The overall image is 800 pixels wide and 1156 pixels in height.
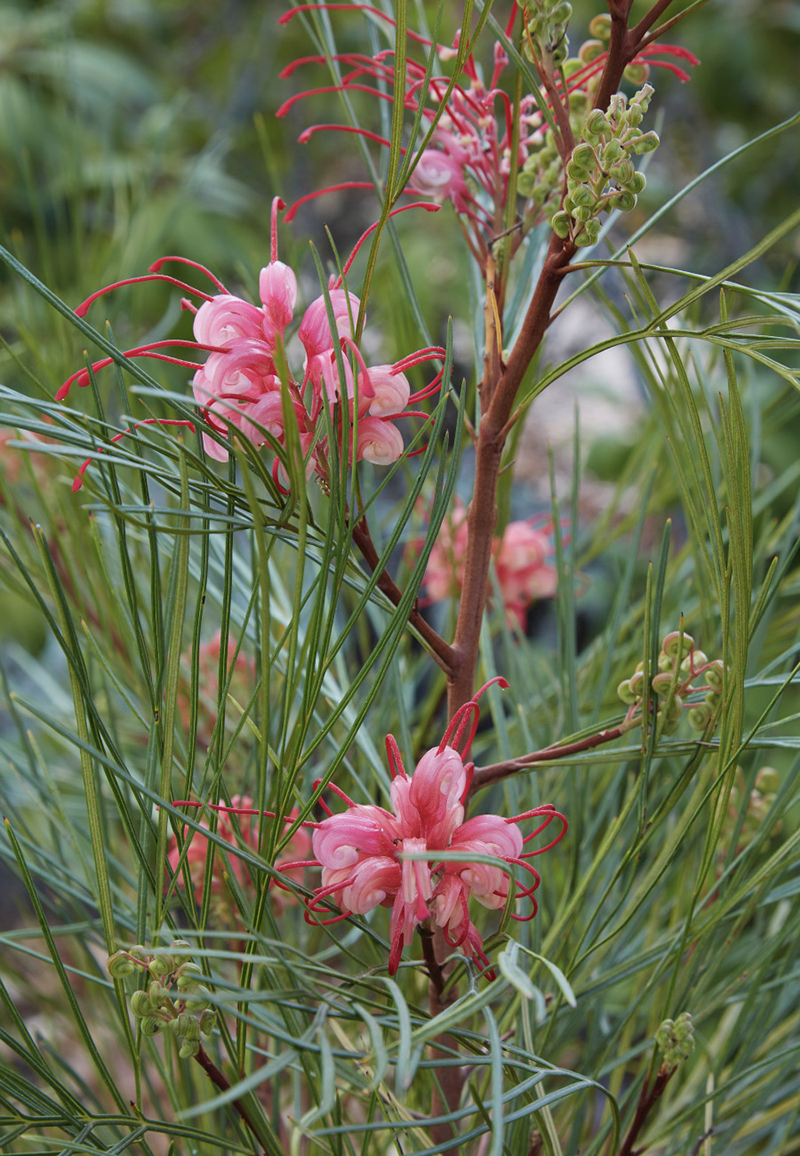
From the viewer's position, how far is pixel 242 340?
0.12m

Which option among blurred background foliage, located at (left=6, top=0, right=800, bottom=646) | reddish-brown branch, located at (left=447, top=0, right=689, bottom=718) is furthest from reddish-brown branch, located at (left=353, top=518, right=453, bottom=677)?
blurred background foliage, located at (left=6, top=0, right=800, bottom=646)

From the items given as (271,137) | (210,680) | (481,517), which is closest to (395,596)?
(481,517)

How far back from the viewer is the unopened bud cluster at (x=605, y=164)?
0.40ft

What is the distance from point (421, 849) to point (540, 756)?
33mm

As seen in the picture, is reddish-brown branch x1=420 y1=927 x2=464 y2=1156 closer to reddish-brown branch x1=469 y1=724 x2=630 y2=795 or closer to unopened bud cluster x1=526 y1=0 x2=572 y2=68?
reddish-brown branch x1=469 y1=724 x2=630 y2=795

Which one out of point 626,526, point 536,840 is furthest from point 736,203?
point 536,840

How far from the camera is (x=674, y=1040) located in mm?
149

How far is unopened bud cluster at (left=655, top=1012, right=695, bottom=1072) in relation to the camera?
0.47 feet

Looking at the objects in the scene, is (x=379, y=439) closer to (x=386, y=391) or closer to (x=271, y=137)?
(x=386, y=391)

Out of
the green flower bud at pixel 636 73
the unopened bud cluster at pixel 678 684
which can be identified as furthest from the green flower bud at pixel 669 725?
the green flower bud at pixel 636 73

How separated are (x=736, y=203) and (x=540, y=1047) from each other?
875 mm

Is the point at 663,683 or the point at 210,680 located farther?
the point at 210,680

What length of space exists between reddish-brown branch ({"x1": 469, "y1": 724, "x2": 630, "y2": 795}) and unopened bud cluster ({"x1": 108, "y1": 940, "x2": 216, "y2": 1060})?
57 mm

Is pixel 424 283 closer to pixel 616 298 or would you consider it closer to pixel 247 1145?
pixel 616 298
